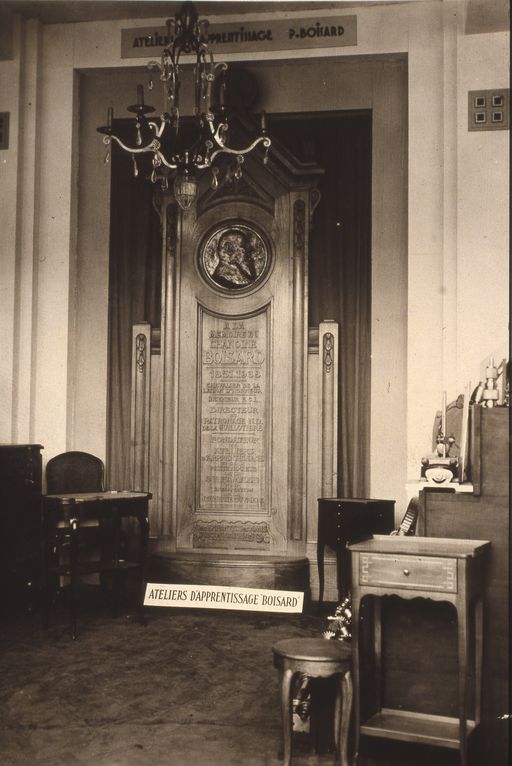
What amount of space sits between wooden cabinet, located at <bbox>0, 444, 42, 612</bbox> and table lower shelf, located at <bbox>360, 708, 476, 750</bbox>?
349cm

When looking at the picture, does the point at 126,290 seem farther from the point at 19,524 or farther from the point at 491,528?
the point at 491,528

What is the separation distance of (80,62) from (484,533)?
221 inches

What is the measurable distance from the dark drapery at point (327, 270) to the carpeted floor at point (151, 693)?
5.42ft

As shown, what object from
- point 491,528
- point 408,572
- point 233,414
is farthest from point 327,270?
point 408,572

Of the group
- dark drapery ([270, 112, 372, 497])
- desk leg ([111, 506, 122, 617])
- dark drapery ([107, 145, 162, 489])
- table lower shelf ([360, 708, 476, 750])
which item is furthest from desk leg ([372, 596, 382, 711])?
dark drapery ([107, 145, 162, 489])

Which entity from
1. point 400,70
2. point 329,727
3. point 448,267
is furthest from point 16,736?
point 400,70

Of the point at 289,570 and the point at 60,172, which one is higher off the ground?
the point at 60,172

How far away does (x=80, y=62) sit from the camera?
7102mm

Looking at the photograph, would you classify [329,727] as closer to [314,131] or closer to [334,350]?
[334,350]

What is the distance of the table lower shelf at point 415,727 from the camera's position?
3.14 metres

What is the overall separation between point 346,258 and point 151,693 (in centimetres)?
397

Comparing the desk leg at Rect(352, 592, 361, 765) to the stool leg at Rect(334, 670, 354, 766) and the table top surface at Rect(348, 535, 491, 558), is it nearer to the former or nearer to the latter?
the stool leg at Rect(334, 670, 354, 766)

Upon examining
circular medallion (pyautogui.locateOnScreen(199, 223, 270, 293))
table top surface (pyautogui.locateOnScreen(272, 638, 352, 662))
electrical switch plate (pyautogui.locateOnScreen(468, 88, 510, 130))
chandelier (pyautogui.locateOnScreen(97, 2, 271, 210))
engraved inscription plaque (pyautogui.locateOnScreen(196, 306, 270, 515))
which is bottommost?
table top surface (pyautogui.locateOnScreen(272, 638, 352, 662))

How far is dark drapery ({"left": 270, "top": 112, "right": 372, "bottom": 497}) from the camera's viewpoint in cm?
681
